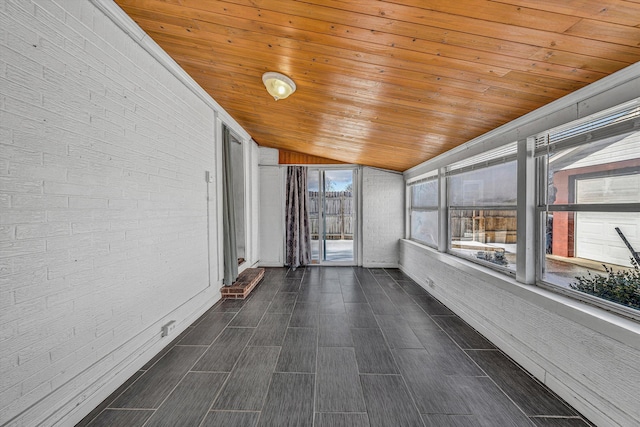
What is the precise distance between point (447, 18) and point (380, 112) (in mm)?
1246

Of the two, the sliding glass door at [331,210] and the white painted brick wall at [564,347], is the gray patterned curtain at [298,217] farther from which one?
the white painted brick wall at [564,347]

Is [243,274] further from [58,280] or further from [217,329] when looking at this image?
[58,280]

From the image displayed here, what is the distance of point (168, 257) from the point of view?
2.36 m

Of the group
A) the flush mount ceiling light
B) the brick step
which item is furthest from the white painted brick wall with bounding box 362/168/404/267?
the flush mount ceiling light

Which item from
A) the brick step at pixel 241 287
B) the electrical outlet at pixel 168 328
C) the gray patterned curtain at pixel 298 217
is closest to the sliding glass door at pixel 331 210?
the gray patterned curtain at pixel 298 217

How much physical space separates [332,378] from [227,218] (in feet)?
7.92

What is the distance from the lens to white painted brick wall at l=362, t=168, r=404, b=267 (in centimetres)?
533

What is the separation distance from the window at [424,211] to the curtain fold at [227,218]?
2934mm

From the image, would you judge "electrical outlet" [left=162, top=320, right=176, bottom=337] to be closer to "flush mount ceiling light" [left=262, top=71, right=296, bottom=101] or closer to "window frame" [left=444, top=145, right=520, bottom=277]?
"flush mount ceiling light" [left=262, top=71, right=296, bottom=101]

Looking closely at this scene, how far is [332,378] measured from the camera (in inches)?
74.8

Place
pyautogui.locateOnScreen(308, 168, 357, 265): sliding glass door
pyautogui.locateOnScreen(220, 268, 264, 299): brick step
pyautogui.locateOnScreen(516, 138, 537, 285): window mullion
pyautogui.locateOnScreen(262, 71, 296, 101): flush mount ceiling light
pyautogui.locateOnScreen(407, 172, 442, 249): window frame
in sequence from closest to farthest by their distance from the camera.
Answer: pyautogui.locateOnScreen(516, 138, 537, 285): window mullion < pyautogui.locateOnScreen(262, 71, 296, 101): flush mount ceiling light < pyautogui.locateOnScreen(220, 268, 264, 299): brick step < pyautogui.locateOnScreen(407, 172, 442, 249): window frame < pyautogui.locateOnScreen(308, 168, 357, 265): sliding glass door

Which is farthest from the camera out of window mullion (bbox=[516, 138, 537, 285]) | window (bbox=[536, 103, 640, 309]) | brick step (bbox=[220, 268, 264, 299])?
brick step (bbox=[220, 268, 264, 299])

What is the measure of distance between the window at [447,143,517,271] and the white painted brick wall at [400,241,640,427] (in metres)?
0.32

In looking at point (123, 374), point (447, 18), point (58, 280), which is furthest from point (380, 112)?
point (123, 374)
